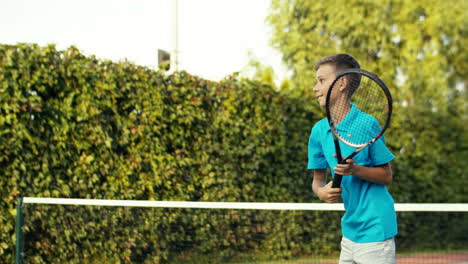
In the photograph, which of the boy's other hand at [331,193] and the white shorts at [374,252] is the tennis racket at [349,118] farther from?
the white shorts at [374,252]

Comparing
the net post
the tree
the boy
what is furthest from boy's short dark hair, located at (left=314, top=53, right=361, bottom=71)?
the tree

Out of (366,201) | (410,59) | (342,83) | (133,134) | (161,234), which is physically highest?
(410,59)

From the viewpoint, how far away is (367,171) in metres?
2.78

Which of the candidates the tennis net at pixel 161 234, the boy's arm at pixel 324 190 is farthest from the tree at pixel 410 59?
the boy's arm at pixel 324 190

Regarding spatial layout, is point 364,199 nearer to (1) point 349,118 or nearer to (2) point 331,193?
(2) point 331,193

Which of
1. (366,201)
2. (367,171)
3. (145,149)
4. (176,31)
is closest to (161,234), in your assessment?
(145,149)

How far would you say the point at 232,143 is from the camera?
298 inches

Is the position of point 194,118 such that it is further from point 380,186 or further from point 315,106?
point 380,186

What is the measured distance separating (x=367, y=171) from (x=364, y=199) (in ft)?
0.65

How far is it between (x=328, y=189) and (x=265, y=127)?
502 centimetres

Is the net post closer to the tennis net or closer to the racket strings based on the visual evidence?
the tennis net

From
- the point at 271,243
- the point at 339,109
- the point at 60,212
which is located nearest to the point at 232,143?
the point at 271,243

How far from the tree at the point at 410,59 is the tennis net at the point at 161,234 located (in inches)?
109

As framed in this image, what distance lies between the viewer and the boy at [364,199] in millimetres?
2811
